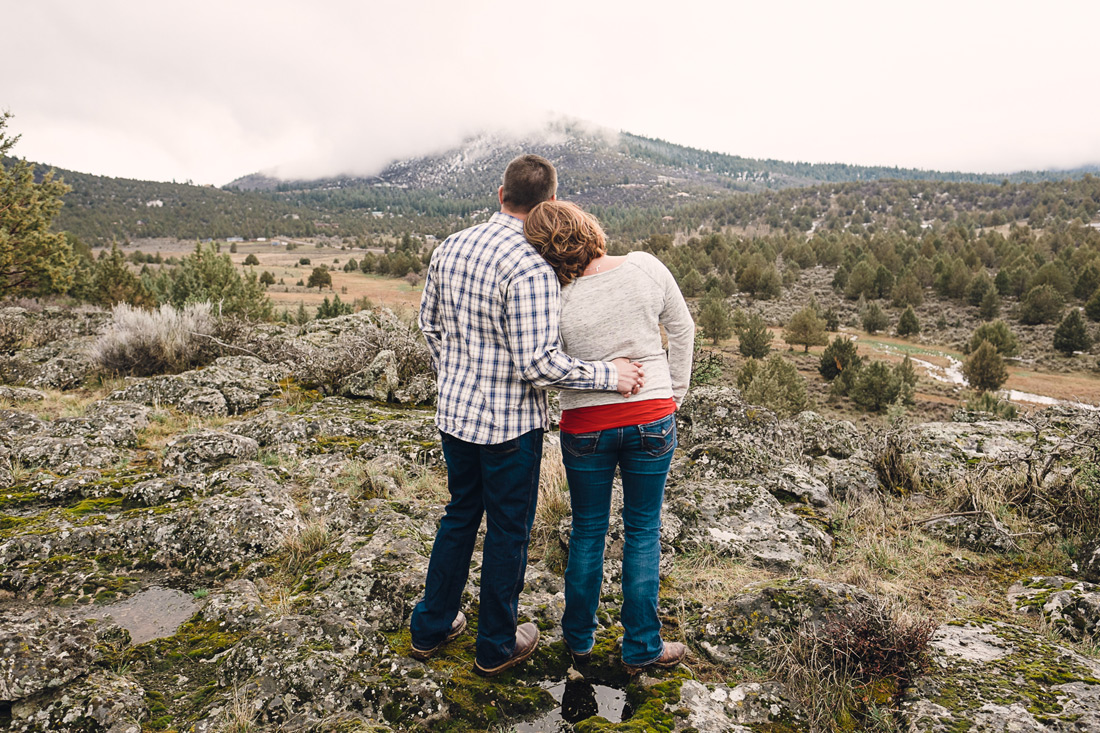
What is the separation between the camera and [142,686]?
6.82 ft

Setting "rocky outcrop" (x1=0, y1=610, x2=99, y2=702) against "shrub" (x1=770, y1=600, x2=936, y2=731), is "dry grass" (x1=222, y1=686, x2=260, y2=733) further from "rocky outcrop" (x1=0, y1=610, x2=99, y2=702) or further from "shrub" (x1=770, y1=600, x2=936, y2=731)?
"shrub" (x1=770, y1=600, x2=936, y2=731)

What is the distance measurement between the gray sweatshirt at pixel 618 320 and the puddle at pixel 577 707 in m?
1.15

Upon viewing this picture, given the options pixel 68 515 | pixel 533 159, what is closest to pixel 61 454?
pixel 68 515

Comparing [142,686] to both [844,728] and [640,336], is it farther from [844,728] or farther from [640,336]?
[844,728]

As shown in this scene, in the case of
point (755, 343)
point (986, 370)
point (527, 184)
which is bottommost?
point (986, 370)

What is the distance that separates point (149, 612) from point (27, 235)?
1429 cm

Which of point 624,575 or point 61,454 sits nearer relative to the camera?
point 624,575

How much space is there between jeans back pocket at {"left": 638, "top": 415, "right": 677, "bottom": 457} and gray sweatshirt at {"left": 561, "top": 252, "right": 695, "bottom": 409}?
0.36 ft

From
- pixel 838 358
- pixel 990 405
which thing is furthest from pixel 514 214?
pixel 838 358

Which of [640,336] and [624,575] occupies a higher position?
[640,336]

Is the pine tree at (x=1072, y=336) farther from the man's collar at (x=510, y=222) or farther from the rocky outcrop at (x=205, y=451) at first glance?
the rocky outcrop at (x=205, y=451)

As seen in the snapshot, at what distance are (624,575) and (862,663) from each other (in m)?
0.95

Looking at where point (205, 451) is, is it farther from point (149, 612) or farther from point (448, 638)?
point (448, 638)

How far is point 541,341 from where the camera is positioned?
206cm
